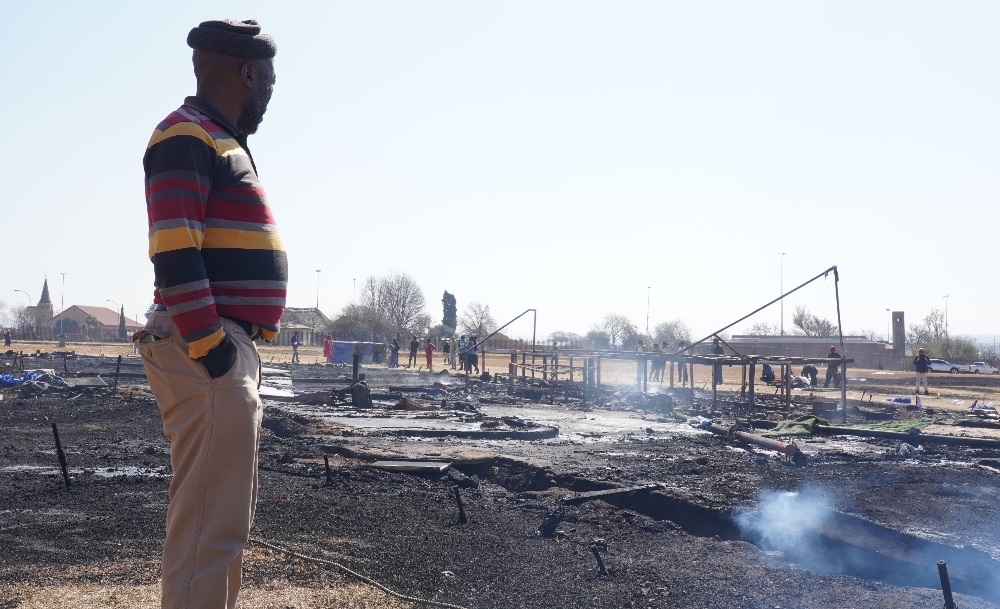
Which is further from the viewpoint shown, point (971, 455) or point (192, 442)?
point (971, 455)

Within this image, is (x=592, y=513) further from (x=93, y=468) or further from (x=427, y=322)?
(x=427, y=322)

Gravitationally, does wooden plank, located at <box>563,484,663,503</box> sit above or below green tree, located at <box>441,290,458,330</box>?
below

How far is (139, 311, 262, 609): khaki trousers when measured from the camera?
8.93 feet

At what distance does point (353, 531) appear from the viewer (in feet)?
20.8

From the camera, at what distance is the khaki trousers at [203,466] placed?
2721mm

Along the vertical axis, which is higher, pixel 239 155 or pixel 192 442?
A: pixel 239 155

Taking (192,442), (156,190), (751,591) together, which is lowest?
(751,591)

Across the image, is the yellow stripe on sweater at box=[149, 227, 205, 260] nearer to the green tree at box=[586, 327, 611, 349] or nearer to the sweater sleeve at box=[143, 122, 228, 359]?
the sweater sleeve at box=[143, 122, 228, 359]

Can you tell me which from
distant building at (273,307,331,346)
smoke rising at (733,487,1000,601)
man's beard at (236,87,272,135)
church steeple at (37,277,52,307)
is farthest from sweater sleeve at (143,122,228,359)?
church steeple at (37,277,52,307)

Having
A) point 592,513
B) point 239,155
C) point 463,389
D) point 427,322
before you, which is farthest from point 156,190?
point 427,322

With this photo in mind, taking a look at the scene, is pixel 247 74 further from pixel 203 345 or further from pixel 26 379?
pixel 26 379

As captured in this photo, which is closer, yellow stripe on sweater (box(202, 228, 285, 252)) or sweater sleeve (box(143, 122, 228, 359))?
sweater sleeve (box(143, 122, 228, 359))

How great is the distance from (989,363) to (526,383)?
4379cm

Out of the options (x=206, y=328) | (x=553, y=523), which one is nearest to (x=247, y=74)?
(x=206, y=328)
